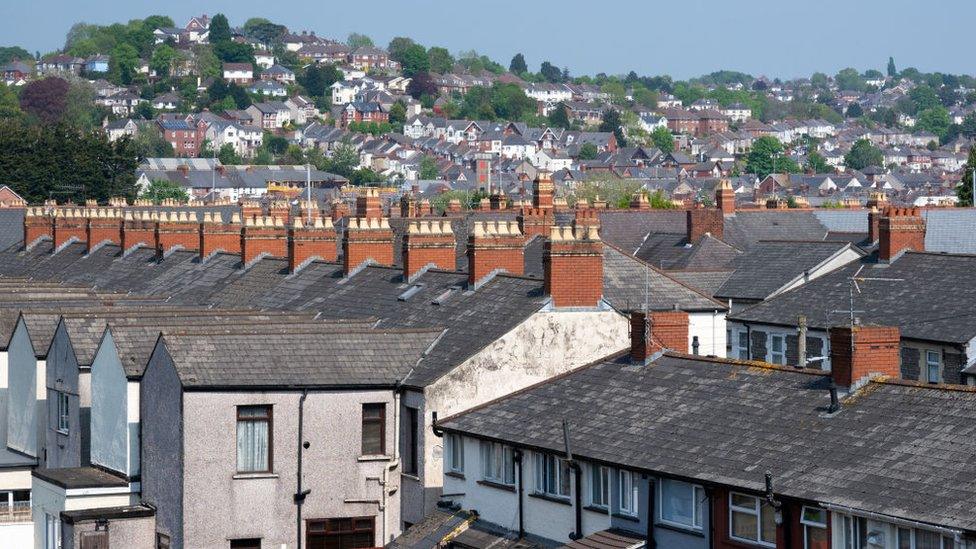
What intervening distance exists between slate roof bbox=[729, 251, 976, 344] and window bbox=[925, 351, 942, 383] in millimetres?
480

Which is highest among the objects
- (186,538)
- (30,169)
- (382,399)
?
(30,169)

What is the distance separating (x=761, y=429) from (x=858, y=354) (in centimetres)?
174

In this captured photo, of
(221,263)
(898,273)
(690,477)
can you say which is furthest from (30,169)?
(690,477)

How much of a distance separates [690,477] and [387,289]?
1783cm

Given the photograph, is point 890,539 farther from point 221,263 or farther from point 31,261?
point 31,261

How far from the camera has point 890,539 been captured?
942 inches

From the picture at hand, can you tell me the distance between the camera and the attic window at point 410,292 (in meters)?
42.0

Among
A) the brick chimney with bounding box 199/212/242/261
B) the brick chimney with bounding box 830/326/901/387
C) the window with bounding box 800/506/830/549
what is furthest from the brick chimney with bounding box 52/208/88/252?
the window with bounding box 800/506/830/549

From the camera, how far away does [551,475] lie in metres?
30.7

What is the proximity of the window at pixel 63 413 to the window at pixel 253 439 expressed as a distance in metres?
6.61

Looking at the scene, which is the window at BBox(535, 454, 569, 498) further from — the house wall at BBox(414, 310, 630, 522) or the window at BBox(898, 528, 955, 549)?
the window at BBox(898, 528, 955, 549)

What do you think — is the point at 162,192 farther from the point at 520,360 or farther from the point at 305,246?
the point at 520,360

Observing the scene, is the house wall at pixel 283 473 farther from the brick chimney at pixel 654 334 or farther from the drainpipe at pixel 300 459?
the brick chimney at pixel 654 334

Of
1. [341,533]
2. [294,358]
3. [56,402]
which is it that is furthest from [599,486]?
[56,402]
